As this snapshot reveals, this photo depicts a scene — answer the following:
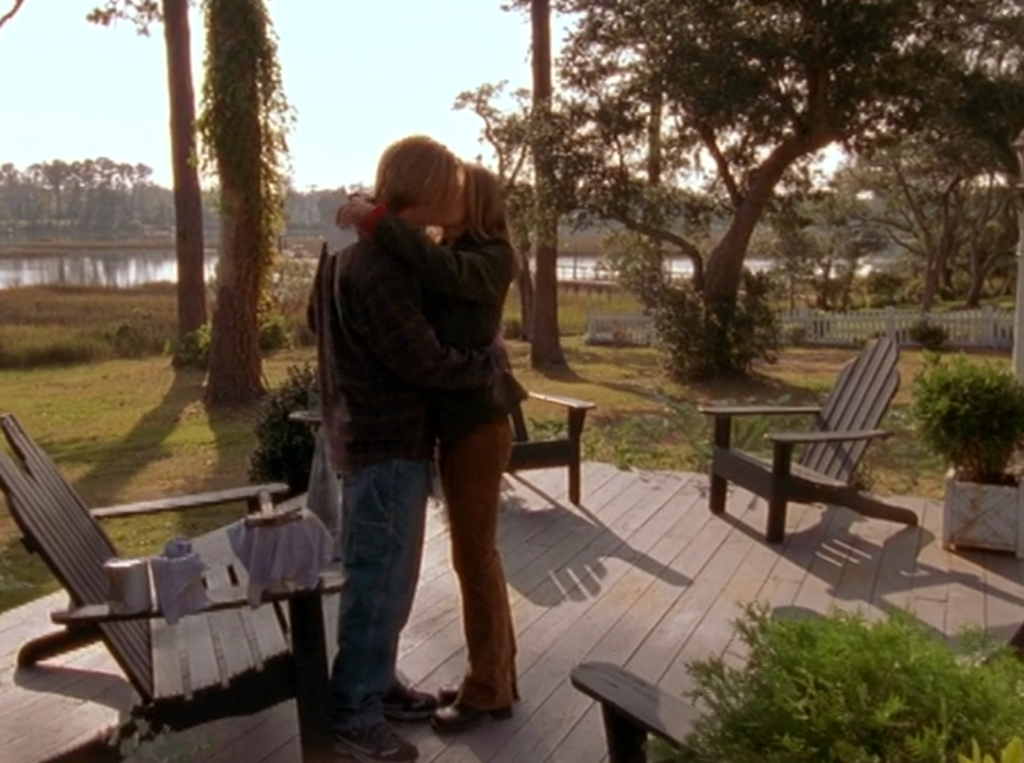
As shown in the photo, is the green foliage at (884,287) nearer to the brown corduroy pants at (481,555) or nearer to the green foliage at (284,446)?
the green foliage at (284,446)

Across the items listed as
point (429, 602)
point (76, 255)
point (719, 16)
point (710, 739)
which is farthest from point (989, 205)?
point (76, 255)

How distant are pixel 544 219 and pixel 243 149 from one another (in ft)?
15.5

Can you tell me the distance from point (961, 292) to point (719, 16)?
2178cm

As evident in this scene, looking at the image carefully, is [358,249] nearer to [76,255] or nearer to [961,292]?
[961,292]

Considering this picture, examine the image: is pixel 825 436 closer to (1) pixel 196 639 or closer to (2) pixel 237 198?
(1) pixel 196 639

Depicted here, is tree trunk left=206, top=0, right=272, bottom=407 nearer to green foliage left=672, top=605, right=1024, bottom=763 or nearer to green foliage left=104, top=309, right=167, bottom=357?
green foliage left=104, top=309, right=167, bottom=357

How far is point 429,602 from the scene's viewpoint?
12.9 ft

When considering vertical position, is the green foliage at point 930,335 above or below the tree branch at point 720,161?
below

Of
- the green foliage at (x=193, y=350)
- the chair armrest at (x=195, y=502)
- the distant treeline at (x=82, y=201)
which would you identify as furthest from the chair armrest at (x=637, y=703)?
the distant treeline at (x=82, y=201)

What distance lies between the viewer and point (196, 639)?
2766mm

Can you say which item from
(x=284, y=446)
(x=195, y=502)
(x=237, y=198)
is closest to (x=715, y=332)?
(x=237, y=198)

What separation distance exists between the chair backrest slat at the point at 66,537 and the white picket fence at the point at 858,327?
1510 centimetres

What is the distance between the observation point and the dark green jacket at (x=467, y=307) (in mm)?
2531

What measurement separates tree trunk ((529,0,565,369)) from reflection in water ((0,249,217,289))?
8097 mm
